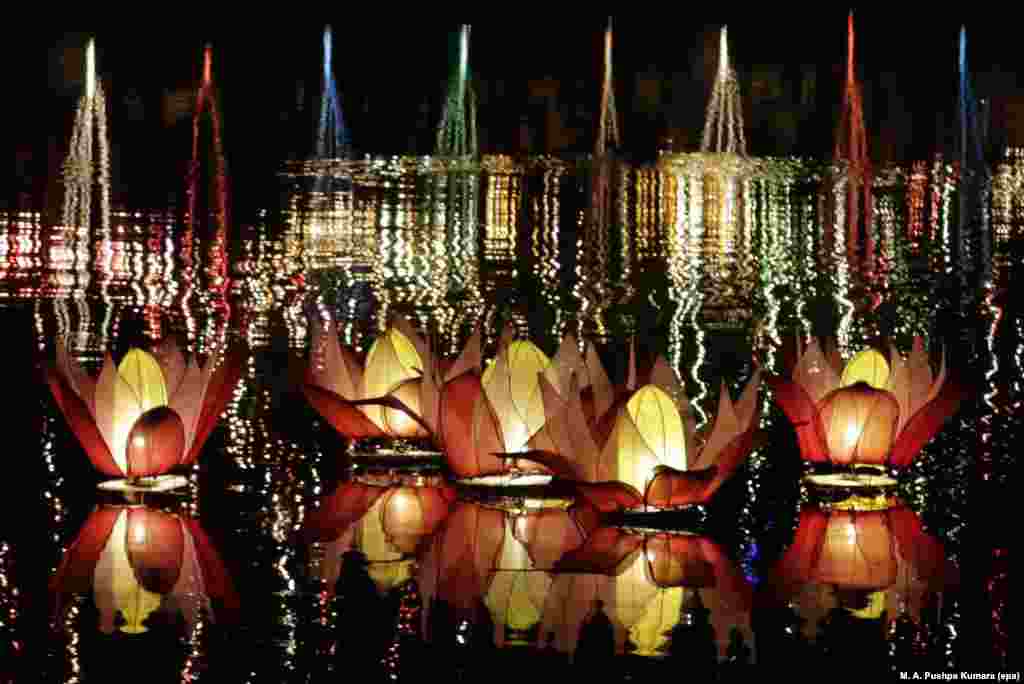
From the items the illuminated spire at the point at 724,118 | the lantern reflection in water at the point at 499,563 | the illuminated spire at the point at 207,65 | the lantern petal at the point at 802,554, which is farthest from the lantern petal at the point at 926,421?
the illuminated spire at the point at 207,65

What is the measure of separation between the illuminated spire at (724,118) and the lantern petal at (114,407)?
17.3 meters

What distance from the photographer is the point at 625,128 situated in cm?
2717

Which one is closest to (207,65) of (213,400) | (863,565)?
(213,400)

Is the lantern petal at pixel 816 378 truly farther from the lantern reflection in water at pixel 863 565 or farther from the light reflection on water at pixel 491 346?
the lantern reflection in water at pixel 863 565

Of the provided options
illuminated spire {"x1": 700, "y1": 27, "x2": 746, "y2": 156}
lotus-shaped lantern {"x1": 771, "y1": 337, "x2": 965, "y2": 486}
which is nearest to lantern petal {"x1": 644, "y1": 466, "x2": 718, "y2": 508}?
lotus-shaped lantern {"x1": 771, "y1": 337, "x2": 965, "y2": 486}

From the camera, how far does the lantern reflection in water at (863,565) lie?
6.91m

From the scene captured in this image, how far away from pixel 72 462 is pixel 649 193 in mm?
12308

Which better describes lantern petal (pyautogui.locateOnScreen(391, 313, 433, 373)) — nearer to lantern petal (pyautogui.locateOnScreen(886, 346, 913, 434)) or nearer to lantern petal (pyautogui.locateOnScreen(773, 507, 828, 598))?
lantern petal (pyautogui.locateOnScreen(773, 507, 828, 598))

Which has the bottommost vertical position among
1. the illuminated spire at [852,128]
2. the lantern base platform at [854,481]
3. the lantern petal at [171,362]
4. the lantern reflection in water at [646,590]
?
the lantern reflection in water at [646,590]

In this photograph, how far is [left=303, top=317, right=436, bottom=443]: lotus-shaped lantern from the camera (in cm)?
885

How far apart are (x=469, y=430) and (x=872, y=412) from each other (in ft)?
5.03

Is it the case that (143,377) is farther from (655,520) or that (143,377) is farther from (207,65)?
(207,65)

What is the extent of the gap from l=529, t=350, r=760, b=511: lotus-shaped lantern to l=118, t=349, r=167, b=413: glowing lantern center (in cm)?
146

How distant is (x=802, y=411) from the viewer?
8508mm
